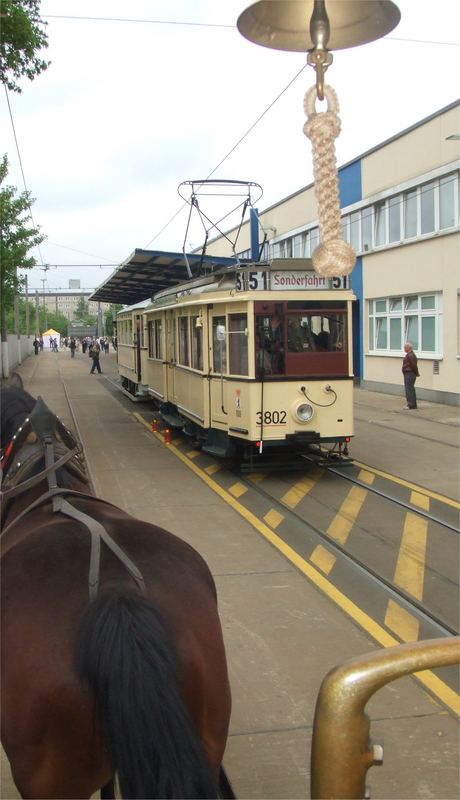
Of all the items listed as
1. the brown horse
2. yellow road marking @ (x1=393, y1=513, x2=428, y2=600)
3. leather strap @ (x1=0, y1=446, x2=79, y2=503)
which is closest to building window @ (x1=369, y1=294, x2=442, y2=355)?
yellow road marking @ (x1=393, y1=513, x2=428, y2=600)

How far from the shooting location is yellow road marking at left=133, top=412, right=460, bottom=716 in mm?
4672

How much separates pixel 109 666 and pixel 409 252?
22.5 metres

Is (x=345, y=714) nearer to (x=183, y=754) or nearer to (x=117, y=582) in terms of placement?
(x=183, y=754)

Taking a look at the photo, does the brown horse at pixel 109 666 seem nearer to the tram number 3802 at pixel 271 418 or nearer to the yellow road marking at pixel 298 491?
the yellow road marking at pixel 298 491

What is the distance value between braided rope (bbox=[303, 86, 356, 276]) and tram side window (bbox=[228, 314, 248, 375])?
29.4 ft

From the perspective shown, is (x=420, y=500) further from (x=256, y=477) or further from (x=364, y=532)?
(x=256, y=477)

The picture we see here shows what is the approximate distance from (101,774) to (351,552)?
561 centimetres

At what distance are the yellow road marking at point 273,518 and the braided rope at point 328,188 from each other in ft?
23.2

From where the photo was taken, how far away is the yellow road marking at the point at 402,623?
5.59 metres

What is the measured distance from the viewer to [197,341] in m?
13.2

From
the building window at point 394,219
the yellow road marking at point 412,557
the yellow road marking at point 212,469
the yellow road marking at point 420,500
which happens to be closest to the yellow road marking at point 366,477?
the yellow road marking at point 420,500

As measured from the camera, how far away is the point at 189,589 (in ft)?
8.79

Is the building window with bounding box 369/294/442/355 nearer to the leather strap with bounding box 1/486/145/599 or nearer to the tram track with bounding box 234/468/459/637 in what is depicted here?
the tram track with bounding box 234/468/459/637

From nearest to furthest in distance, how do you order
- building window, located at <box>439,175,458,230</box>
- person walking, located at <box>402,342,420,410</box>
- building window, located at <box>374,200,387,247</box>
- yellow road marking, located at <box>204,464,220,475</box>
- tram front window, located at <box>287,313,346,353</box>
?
tram front window, located at <box>287,313,346,353</box>
yellow road marking, located at <box>204,464,220,475</box>
person walking, located at <box>402,342,420,410</box>
building window, located at <box>439,175,458,230</box>
building window, located at <box>374,200,387,247</box>
